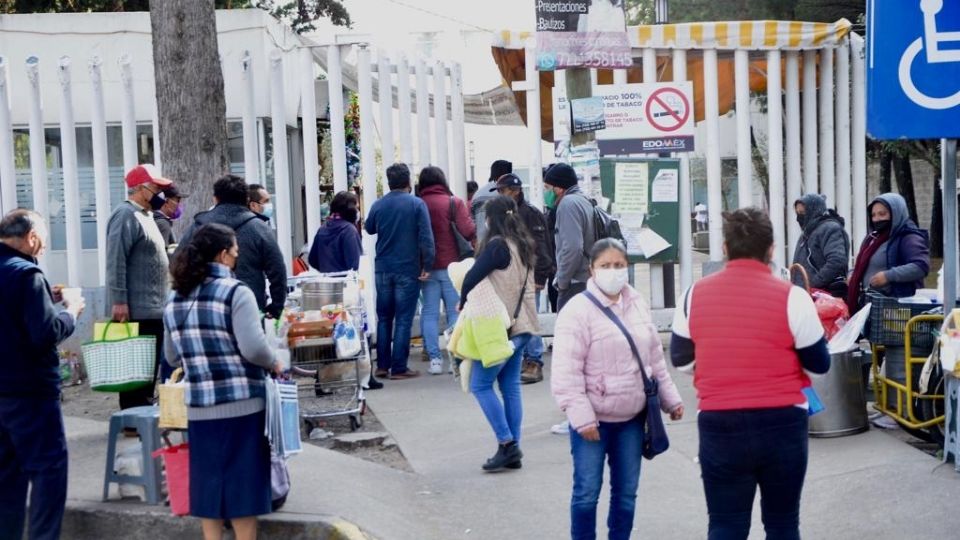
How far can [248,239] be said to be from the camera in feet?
28.3

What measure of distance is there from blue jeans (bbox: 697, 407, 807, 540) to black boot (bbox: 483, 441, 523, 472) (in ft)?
9.58

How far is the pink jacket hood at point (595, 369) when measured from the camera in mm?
5715

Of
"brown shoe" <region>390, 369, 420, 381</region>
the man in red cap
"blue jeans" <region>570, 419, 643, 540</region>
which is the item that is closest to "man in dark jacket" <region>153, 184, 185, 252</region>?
the man in red cap

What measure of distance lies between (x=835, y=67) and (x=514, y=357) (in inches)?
257

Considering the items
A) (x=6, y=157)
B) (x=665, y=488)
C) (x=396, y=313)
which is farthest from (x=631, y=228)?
(x=6, y=157)

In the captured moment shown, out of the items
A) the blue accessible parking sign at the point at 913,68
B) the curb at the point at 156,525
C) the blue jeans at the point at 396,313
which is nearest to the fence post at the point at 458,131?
the blue jeans at the point at 396,313

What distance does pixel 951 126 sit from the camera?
6.82 metres

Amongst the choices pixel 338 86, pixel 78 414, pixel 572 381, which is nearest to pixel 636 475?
pixel 572 381

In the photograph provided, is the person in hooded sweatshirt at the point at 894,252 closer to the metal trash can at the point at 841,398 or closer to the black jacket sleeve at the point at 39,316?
the metal trash can at the point at 841,398

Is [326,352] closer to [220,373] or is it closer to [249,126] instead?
[220,373]

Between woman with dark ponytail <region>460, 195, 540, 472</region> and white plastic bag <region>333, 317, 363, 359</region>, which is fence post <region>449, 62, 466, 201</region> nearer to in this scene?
white plastic bag <region>333, 317, 363, 359</region>

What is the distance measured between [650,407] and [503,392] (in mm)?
2269

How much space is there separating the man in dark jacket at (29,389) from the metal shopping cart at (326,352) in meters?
2.47

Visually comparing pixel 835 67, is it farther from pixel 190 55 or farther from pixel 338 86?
pixel 190 55
